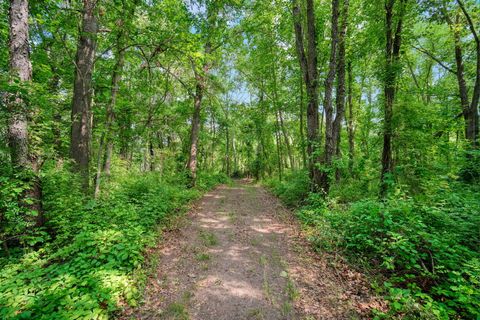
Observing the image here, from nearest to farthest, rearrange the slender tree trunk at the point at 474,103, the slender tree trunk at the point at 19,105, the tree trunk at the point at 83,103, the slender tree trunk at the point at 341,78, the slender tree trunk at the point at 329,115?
the slender tree trunk at the point at 19,105 < the tree trunk at the point at 83,103 < the slender tree trunk at the point at 329,115 < the slender tree trunk at the point at 341,78 < the slender tree trunk at the point at 474,103

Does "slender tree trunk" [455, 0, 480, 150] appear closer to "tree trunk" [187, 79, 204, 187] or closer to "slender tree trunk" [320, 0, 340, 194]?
"slender tree trunk" [320, 0, 340, 194]

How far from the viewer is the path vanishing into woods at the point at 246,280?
2947 millimetres

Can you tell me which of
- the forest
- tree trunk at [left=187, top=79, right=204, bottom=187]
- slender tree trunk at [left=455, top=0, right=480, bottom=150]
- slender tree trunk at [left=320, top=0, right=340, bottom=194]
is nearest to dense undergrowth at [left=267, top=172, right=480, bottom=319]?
the forest

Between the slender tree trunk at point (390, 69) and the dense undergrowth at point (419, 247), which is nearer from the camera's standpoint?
the dense undergrowth at point (419, 247)

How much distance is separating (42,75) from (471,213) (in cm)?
1307

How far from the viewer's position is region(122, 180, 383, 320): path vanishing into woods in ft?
9.67

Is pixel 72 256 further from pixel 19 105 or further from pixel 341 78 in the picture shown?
pixel 341 78

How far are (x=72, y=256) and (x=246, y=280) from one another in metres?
3.23

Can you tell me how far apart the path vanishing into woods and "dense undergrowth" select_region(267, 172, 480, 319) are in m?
0.43

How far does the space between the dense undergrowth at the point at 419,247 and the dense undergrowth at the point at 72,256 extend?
3.81 metres

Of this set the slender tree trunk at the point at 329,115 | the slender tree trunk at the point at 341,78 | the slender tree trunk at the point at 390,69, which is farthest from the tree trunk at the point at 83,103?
the slender tree trunk at the point at 390,69

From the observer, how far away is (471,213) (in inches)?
153

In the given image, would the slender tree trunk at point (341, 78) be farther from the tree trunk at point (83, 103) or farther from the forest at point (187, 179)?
the tree trunk at point (83, 103)

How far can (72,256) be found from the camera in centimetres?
370
